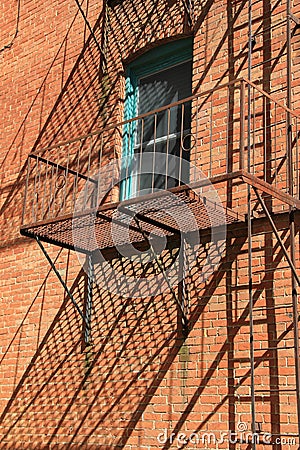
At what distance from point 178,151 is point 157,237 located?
968 mm

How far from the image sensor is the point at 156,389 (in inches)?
264

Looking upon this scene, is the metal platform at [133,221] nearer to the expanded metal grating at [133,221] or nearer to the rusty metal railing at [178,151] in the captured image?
the expanded metal grating at [133,221]

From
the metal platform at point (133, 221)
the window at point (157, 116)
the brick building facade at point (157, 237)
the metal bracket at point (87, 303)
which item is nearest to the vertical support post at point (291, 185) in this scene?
the brick building facade at point (157, 237)

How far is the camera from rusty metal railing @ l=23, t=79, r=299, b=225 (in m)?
6.41

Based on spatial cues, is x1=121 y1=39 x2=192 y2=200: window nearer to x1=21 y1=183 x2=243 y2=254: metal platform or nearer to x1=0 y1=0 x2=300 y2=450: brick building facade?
x1=0 y1=0 x2=300 y2=450: brick building facade

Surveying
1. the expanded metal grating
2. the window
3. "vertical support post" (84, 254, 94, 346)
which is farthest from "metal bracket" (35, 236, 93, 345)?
the window

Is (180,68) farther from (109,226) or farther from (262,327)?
(262,327)

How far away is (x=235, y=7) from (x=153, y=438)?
4.23 m

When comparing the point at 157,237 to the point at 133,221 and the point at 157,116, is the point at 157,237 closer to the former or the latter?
the point at 133,221

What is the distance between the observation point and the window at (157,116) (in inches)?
297

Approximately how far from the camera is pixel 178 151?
24.4 feet

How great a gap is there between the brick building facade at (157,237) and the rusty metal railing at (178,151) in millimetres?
21

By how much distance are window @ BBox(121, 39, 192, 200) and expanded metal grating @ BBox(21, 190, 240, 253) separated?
65cm

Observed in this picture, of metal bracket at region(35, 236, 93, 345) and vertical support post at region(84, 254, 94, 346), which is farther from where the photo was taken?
vertical support post at region(84, 254, 94, 346)
